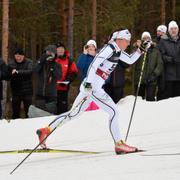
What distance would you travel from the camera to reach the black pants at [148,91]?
37.6 feet

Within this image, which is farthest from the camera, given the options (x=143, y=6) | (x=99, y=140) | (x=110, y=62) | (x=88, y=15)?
(x=143, y=6)

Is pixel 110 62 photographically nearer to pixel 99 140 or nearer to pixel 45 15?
pixel 99 140

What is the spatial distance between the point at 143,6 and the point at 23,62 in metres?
20.3

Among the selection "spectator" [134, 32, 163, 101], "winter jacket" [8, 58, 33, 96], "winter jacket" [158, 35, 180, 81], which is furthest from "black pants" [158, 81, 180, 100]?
"winter jacket" [8, 58, 33, 96]

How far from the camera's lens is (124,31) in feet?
25.1

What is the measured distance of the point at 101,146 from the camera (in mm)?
8695

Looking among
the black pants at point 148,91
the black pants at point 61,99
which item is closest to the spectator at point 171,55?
the black pants at point 148,91

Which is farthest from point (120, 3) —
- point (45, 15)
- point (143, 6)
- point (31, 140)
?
point (31, 140)

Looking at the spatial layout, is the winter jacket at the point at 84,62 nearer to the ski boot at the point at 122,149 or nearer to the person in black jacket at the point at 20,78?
the person in black jacket at the point at 20,78

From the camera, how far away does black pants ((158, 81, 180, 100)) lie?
37.6ft

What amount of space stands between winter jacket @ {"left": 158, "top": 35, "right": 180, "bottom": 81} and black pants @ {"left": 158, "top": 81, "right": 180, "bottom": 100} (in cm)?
18

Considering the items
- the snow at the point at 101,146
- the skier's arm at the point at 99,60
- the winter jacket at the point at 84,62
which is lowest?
the snow at the point at 101,146

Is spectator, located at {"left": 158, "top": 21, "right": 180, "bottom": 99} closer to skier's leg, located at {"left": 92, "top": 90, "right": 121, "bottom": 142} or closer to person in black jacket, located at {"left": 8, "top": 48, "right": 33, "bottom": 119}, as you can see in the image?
person in black jacket, located at {"left": 8, "top": 48, "right": 33, "bottom": 119}

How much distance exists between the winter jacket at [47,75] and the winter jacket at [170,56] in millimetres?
2389
